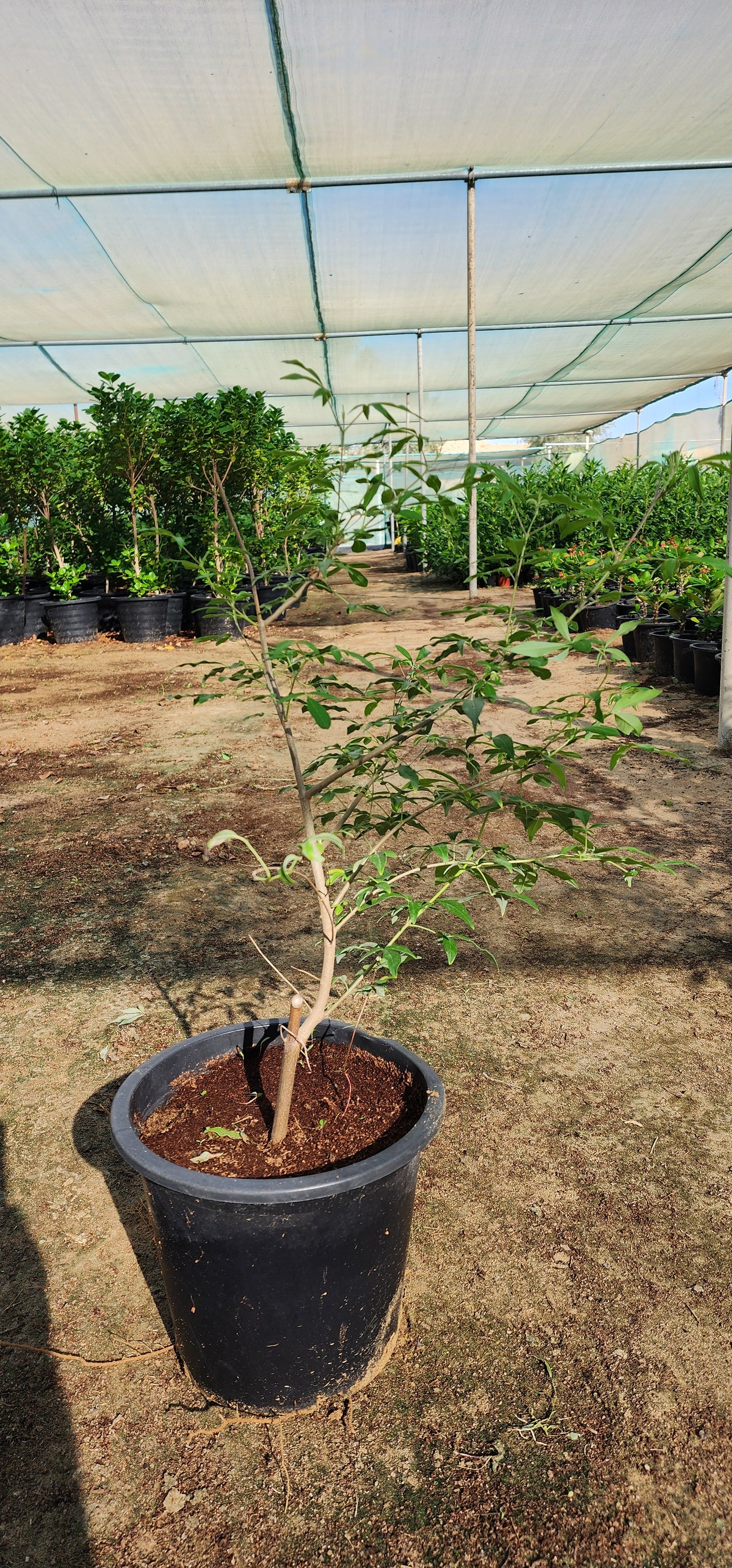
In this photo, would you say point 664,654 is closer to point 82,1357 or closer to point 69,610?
point 69,610

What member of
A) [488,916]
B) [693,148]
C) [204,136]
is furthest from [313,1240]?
[693,148]

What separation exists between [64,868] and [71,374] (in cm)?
1060

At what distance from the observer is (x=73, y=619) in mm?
9000

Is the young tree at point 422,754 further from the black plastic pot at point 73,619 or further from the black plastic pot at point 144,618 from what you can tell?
the black plastic pot at point 73,619

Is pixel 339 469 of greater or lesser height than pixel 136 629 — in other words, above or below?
above

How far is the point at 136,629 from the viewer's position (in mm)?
9031

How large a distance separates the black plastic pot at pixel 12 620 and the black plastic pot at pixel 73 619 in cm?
24

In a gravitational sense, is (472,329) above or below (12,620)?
above

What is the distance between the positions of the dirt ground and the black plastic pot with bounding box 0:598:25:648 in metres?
6.09

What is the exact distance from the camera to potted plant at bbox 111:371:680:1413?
46.9 inches

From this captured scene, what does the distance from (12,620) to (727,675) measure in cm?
688

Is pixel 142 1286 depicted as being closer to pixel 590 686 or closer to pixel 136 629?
pixel 590 686

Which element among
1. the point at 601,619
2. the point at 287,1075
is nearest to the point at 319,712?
the point at 287,1075

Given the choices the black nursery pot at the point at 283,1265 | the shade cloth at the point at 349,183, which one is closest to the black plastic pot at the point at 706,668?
the shade cloth at the point at 349,183
